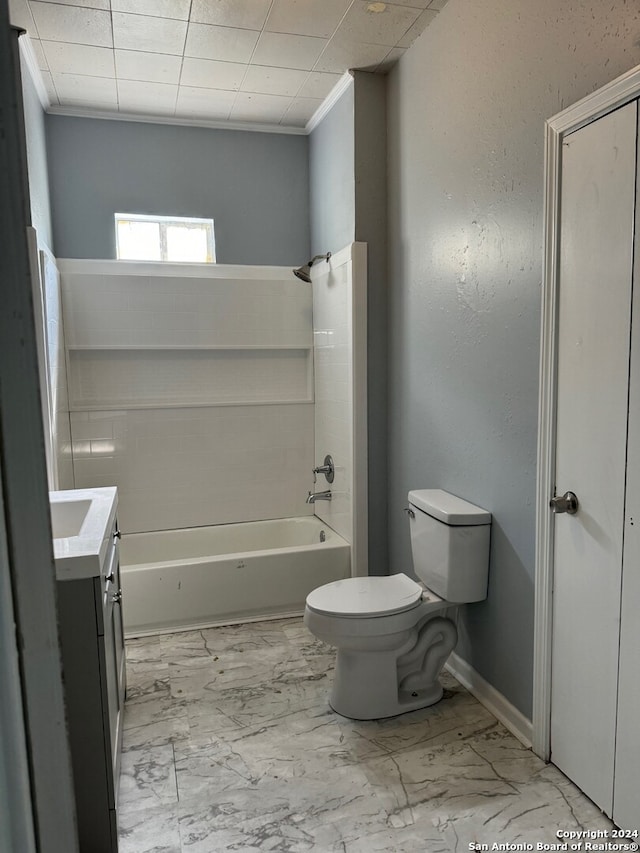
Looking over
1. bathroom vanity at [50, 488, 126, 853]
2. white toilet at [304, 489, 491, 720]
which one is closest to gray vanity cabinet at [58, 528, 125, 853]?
bathroom vanity at [50, 488, 126, 853]

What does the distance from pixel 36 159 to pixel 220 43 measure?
1.04 m

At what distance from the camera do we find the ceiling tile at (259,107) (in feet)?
11.0

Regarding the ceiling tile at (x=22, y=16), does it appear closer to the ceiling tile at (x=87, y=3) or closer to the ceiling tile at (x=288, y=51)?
the ceiling tile at (x=87, y=3)

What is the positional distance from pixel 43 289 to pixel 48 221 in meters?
0.74

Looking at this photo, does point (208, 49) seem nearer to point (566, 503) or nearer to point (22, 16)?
point (22, 16)

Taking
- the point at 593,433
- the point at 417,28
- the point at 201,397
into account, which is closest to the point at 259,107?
the point at 417,28

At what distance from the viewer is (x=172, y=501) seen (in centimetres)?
375

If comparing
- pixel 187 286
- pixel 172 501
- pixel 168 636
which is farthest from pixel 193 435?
pixel 168 636

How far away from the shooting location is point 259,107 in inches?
137

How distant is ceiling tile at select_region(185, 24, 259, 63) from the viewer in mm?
2641

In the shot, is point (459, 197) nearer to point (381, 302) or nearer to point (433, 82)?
point (433, 82)

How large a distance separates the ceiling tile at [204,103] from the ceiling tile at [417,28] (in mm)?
1002

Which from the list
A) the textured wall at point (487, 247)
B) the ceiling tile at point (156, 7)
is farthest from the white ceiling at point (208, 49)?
the textured wall at point (487, 247)

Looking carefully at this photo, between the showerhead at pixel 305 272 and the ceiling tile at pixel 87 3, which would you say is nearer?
the ceiling tile at pixel 87 3
